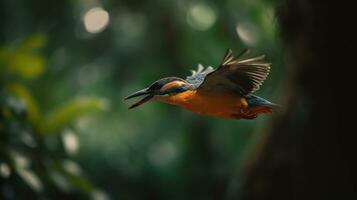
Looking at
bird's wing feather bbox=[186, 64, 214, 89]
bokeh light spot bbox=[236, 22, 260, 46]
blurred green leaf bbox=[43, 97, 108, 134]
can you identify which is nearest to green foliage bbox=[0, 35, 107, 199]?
blurred green leaf bbox=[43, 97, 108, 134]

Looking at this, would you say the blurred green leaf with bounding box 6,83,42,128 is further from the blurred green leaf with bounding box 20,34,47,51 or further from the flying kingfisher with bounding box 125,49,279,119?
the flying kingfisher with bounding box 125,49,279,119

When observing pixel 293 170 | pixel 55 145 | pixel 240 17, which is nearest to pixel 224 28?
pixel 240 17

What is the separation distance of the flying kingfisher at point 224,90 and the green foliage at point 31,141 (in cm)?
244

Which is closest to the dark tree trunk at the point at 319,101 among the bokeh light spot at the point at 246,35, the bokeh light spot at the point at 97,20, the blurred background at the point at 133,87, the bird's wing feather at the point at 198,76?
the bokeh light spot at the point at 246,35

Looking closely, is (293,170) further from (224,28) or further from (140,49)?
(140,49)

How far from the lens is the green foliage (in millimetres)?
3906

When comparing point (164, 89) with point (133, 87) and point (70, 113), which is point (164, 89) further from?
point (133, 87)

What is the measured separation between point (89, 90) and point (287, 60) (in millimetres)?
6146

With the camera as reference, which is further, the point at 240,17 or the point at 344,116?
the point at 240,17

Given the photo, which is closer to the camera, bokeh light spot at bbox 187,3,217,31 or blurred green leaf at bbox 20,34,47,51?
blurred green leaf at bbox 20,34,47,51

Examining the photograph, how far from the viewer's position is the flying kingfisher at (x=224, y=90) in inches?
52.3

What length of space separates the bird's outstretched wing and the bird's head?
0.04 metres

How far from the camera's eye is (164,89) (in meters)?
1.37

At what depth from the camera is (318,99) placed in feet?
5.82
